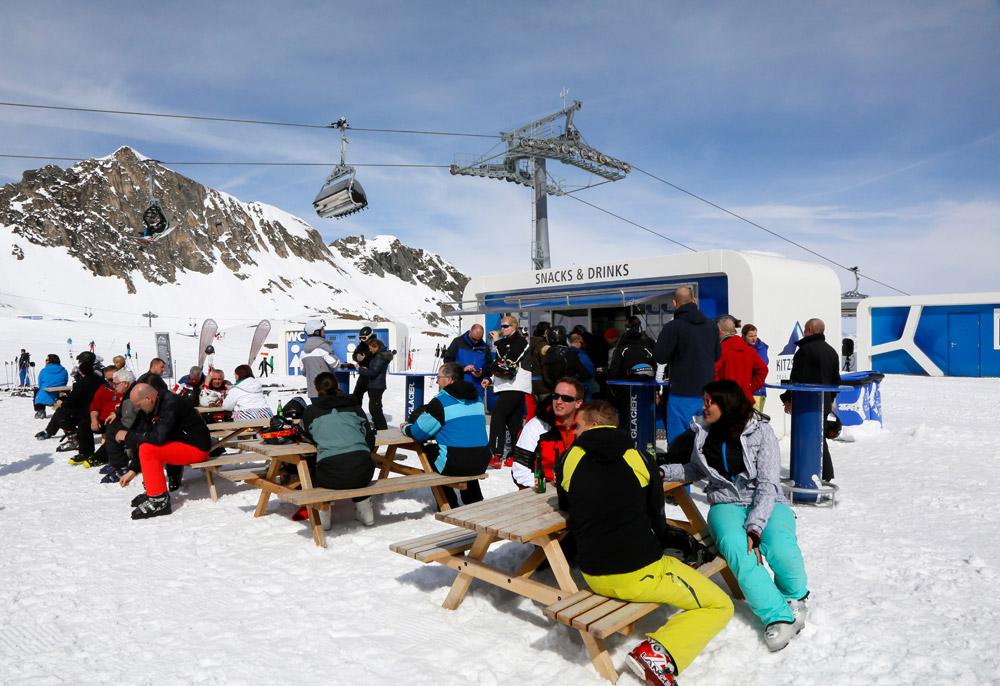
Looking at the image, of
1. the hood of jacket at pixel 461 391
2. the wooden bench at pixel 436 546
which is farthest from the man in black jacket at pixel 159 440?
the wooden bench at pixel 436 546

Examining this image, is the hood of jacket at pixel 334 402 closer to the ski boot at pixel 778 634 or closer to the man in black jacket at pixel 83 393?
the ski boot at pixel 778 634

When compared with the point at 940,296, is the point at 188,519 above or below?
below

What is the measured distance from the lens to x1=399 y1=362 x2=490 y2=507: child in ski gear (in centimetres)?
451

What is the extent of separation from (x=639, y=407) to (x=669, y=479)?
107 inches

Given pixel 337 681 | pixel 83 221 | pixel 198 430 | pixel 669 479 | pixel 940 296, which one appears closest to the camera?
pixel 337 681

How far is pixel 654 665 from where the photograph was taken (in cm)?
241

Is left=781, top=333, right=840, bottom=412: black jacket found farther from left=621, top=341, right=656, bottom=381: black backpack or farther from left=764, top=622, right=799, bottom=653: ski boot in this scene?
left=764, top=622, right=799, bottom=653: ski boot

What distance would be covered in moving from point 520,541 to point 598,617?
42 cm

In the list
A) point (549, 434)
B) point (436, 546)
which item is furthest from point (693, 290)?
point (436, 546)

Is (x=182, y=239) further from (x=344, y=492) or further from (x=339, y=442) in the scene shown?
(x=344, y=492)

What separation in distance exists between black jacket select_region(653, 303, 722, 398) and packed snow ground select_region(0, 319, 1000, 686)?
48.3 inches

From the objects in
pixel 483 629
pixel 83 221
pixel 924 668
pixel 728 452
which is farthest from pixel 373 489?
pixel 83 221

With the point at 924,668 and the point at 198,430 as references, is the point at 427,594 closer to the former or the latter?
the point at 924,668

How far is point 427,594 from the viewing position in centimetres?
340
